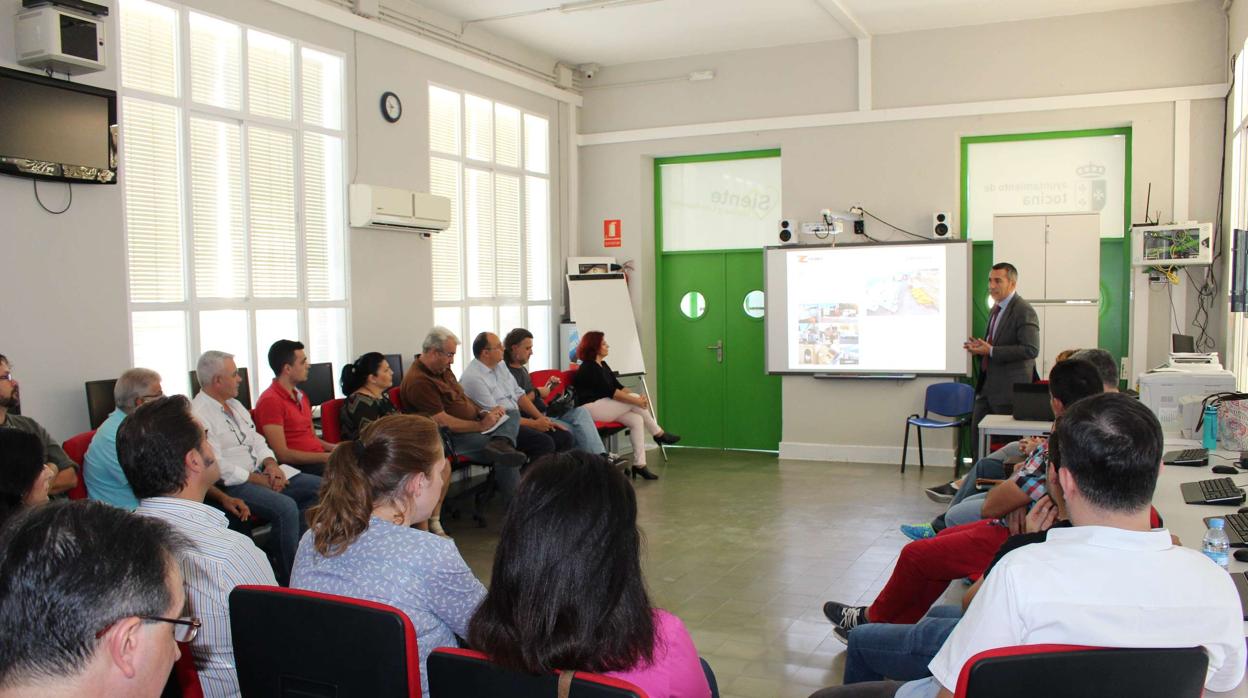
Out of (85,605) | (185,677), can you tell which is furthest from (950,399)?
(85,605)

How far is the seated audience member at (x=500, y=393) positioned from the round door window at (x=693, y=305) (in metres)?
2.87

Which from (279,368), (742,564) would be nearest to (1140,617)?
(742,564)

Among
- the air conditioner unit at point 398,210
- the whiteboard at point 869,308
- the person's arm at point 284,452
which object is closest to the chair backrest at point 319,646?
the person's arm at point 284,452

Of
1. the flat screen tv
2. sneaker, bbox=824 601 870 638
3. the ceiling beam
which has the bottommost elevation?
sneaker, bbox=824 601 870 638

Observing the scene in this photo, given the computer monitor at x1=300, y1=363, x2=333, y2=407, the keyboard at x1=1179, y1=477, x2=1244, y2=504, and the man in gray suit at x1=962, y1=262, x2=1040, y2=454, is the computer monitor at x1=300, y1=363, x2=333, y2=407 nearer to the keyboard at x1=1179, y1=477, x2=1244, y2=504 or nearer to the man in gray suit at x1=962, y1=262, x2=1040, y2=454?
the man in gray suit at x1=962, y1=262, x2=1040, y2=454

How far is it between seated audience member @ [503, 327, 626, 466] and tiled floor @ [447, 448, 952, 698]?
1.93 feet

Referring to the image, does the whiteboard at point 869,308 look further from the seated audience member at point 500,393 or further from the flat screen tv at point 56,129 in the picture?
the flat screen tv at point 56,129

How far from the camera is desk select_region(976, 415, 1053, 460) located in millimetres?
5246

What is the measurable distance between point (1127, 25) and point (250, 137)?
6854mm

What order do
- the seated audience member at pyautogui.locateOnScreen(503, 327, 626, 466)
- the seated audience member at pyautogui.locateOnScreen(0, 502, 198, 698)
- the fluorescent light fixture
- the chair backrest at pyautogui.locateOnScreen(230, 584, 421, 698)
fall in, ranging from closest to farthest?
the seated audience member at pyautogui.locateOnScreen(0, 502, 198, 698)
the chair backrest at pyautogui.locateOnScreen(230, 584, 421, 698)
the fluorescent light fixture
the seated audience member at pyautogui.locateOnScreen(503, 327, 626, 466)

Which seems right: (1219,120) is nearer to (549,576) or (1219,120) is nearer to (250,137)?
(250,137)

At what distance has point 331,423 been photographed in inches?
232

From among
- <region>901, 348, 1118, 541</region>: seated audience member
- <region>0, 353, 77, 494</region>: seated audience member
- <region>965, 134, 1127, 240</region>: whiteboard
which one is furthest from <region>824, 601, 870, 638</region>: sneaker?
<region>965, 134, 1127, 240</region>: whiteboard

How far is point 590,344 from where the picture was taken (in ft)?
26.5
